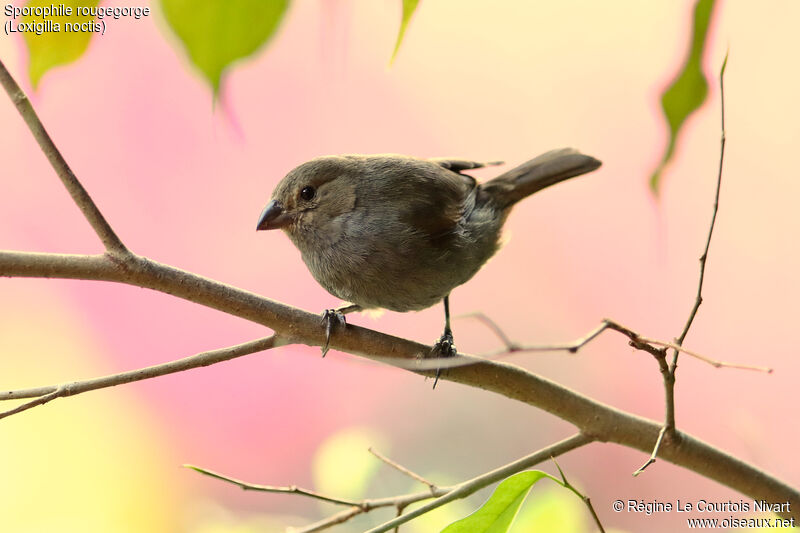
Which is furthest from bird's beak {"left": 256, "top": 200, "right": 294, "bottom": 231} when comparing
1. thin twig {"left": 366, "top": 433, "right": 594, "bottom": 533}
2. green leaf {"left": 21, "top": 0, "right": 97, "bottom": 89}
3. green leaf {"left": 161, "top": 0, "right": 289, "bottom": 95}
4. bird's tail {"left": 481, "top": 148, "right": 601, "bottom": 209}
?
green leaf {"left": 161, "top": 0, "right": 289, "bottom": 95}

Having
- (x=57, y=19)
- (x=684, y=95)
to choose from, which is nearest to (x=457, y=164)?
(x=684, y=95)

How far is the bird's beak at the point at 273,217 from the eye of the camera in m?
1.46

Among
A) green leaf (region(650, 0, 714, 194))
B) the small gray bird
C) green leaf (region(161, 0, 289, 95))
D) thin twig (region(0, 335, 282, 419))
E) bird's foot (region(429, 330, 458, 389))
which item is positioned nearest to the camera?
green leaf (region(161, 0, 289, 95))

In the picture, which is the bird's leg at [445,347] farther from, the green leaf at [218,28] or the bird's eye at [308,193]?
the green leaf at [218,28]

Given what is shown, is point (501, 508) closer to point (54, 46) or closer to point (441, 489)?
point (441, 489)

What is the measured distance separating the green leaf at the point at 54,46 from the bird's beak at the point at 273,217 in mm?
787

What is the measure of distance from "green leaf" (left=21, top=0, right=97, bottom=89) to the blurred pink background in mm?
1478

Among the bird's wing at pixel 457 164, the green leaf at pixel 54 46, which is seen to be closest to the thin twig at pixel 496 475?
the green leaf at pixel 54 46

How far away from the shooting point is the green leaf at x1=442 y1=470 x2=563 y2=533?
0.85 meters

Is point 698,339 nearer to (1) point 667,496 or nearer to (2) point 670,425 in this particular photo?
(1) point 667,496

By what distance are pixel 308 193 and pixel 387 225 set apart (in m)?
0.19

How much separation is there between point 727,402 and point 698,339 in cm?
24

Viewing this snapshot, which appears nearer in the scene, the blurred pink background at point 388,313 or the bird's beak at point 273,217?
the bird's beak at point 273,217

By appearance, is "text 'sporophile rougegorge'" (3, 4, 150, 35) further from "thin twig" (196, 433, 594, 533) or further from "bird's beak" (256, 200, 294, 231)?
"bird's beak" (256, 200, 294, 231)
